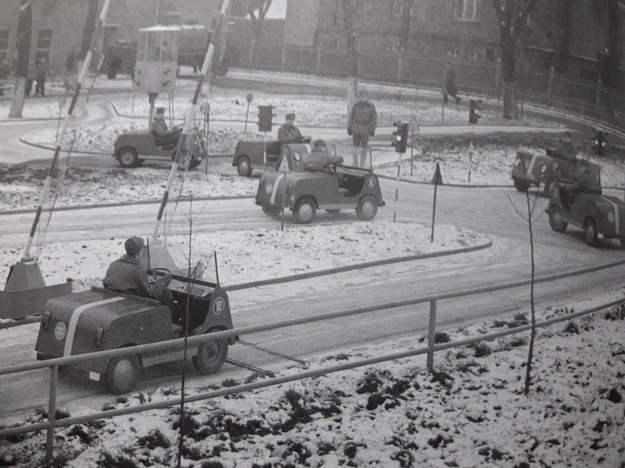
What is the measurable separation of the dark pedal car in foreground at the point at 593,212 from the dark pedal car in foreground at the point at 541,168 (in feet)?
1.03

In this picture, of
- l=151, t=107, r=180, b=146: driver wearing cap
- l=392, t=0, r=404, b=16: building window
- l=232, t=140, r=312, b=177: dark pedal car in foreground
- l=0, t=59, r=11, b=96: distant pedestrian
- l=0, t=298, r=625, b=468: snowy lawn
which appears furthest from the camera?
l=392, t=0, r=404, b=16: building window

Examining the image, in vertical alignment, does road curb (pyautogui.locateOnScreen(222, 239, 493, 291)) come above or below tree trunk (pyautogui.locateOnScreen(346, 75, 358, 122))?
below

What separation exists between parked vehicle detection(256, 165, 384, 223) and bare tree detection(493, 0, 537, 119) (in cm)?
340

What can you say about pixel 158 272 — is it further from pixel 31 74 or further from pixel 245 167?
pixel 245 167

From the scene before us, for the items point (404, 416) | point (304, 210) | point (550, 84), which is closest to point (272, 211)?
point (304, 210)

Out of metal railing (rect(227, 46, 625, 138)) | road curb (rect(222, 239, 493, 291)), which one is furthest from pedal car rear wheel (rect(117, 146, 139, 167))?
metal railing (rect(227, 46, 625, 138))

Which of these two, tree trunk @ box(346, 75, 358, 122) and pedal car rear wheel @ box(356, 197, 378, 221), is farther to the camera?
tree trunk @ box(346, 75, 358, 122)

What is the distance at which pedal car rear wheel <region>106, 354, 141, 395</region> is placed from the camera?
872cm

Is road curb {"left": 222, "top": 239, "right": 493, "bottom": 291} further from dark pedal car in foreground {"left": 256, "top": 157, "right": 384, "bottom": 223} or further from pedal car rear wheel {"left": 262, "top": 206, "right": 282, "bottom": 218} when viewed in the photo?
pedal car rear wheel {"left": 262, "top": 206, "right": 282, "bottom": 218}

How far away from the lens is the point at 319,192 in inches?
669

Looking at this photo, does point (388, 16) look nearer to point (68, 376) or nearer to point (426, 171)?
point (426, 171)

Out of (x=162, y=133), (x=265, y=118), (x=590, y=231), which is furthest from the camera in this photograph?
(x=162, y=133)

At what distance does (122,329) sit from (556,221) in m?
10.5

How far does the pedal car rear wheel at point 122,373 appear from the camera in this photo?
28.6 feet
